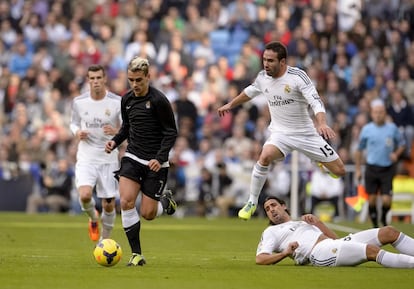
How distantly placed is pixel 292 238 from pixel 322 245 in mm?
367

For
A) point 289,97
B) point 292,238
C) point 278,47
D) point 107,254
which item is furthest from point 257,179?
point 107,254

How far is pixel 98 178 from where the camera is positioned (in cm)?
1853

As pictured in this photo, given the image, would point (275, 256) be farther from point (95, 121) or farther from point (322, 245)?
point (95, 121)

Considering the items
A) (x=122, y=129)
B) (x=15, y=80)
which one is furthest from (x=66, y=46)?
(x=122, y=129)

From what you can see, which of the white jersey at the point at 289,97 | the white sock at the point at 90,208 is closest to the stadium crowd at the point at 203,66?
the white sock at the point at 90,208

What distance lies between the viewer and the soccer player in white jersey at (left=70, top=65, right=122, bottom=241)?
18.2 m

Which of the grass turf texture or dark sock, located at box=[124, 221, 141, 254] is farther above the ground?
dark sock, located at box=[124, 221, 141, 254]

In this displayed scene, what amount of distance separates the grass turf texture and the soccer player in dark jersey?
0.61m

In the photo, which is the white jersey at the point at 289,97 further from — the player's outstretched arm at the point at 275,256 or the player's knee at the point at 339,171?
the player's outstretched arm at the point at 275,256

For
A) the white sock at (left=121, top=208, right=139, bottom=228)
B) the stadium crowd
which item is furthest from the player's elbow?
the stadium crowd

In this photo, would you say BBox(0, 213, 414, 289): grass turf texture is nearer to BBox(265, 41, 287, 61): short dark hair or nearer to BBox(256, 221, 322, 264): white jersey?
BBox(256, 221, 322, 264): white jersey

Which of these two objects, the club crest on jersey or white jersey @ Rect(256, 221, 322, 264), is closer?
white jersey @ Rect(256, 221, 322, 264)

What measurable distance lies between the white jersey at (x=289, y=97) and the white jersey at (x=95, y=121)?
208 cm

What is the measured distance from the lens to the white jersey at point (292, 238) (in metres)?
14.8
